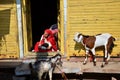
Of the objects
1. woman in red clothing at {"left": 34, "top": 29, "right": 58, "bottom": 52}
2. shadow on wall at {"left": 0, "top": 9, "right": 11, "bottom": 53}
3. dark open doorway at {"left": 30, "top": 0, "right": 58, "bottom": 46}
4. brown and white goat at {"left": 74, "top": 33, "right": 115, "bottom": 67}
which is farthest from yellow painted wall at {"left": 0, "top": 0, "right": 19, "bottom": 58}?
dark open doorway at {"left": 30, "top": 0, "right": 58, "bottom": 46}

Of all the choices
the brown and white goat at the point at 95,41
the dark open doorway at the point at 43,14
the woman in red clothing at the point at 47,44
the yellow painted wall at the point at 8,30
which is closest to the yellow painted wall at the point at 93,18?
the brown and white goat at the point at 95,41

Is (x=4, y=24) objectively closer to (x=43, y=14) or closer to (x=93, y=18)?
(x=93, y=18)

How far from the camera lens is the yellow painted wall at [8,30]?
9859mm

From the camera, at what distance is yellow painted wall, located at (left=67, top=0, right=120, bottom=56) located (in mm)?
9711

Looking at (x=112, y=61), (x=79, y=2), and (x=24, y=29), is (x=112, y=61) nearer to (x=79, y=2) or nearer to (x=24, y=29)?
(x=79, y=2)

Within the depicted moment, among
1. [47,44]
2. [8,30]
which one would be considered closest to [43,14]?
[47,44]

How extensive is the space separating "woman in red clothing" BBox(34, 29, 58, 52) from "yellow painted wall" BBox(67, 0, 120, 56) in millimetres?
872

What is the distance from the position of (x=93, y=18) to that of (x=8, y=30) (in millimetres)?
2791

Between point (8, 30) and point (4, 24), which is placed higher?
point (4, 24)

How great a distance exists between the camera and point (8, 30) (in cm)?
1003

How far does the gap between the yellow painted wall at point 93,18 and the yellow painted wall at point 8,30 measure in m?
1.76

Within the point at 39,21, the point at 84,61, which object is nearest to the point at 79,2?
the point at 84,61

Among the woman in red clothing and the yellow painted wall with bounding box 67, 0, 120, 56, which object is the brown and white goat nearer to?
the yellow painted wall with bounding box 67, 0, 120, 56

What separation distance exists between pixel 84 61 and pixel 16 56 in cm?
225
